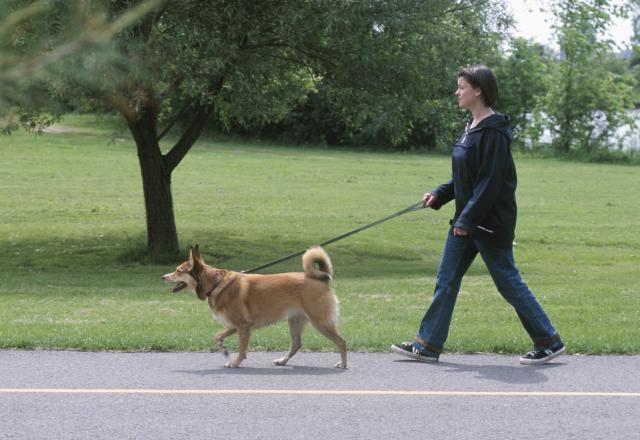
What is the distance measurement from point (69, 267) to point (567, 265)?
867 centimetres

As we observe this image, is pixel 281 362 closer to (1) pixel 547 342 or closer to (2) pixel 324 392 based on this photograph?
(2) pixel 324 392

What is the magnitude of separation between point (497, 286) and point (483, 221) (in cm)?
53

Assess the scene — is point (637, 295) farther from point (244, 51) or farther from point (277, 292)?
point (244, 51)

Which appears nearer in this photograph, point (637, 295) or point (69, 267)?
point (637, 295)

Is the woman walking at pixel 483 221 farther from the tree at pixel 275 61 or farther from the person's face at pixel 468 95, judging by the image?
the tree at pixel 275 61

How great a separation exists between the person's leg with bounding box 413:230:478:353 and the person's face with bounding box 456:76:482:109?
1.00m

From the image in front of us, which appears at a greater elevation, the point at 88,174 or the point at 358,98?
the point at 358,98

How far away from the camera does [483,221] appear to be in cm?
794

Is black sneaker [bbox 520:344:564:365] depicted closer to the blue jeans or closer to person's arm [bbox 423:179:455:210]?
the blue jeans

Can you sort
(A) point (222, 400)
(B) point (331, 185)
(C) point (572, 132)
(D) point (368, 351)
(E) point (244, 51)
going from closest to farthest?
(A) point (222, 400)
(D) point (368, 351)
(E) point (244, 51)
(B) point (331, 185)
(C) point (572, 132)

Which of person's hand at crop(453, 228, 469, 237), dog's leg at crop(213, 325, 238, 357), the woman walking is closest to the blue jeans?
the woman walking

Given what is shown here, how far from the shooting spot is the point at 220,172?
37.9 m

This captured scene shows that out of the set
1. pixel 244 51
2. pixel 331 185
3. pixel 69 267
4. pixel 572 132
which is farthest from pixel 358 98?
pixel 572 132

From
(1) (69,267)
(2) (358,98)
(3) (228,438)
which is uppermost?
(2) (358,98)
